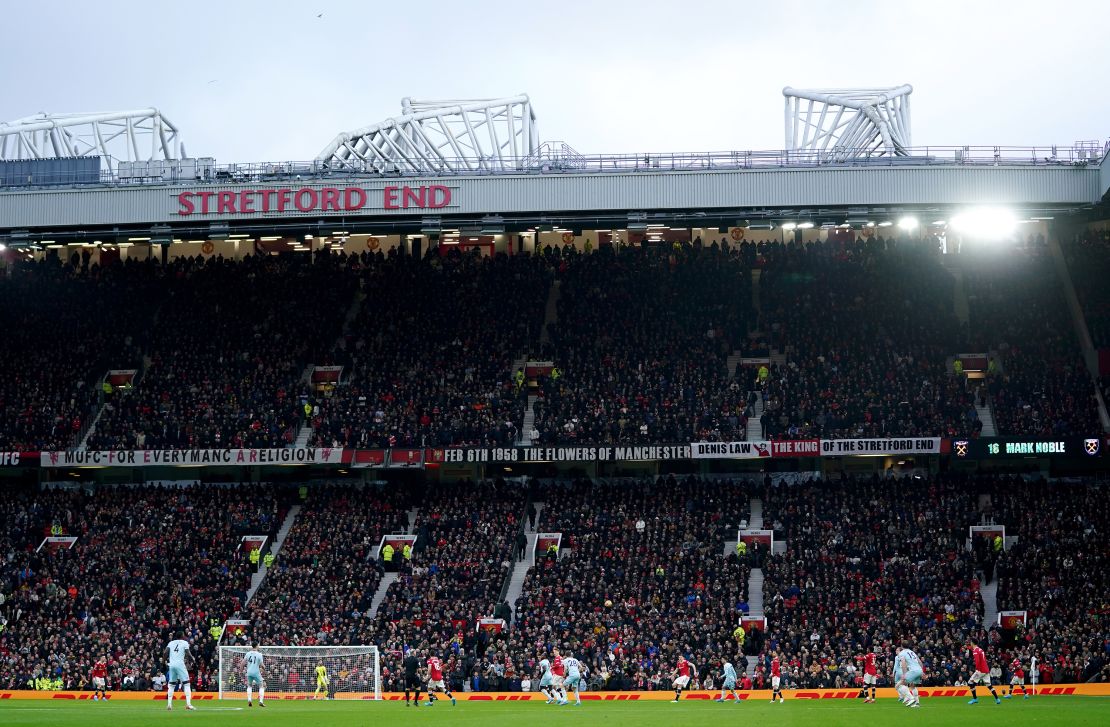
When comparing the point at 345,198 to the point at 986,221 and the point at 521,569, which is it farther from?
the point at 986,221

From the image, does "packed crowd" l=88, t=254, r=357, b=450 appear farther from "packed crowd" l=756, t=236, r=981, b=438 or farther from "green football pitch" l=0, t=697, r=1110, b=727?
"packed crowd" l=756, t=236, r=981, b=438

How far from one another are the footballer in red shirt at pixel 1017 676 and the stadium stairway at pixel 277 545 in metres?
26.3

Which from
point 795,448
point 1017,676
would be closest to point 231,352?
point 795,448

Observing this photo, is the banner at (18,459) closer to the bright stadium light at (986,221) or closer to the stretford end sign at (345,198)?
the stretford end sign at (345,198)

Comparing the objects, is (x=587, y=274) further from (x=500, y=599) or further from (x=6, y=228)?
(x=6, y=228)

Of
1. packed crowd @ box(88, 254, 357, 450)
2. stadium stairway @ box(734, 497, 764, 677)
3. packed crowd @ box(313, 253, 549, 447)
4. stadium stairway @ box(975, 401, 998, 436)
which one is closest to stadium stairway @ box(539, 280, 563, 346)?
packed crowd @ box(313, 253, 549, 447)

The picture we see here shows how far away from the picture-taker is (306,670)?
140 feet

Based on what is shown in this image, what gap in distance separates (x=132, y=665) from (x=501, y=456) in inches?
622

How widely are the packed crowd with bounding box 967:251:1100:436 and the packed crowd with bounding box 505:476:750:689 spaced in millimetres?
10986

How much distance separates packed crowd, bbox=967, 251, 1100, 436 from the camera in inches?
2047

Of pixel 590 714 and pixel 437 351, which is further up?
pixel 437 351

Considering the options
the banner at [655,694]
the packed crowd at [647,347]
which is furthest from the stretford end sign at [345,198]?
the banner at [655,694]

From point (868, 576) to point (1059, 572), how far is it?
6307mm

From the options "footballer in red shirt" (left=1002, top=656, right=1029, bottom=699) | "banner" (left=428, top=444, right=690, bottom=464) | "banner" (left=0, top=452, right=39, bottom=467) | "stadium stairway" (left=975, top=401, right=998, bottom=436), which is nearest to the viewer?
"footballer in red shirt" (left=1002, top=656, right=1029, bottom=699)
